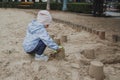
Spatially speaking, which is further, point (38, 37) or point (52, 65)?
point (38, 37)

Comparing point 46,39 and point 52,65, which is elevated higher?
point 46,39

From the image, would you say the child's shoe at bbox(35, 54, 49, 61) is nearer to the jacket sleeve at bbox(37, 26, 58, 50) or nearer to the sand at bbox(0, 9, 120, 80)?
the sand at bbox(0, 9, 120, 80)

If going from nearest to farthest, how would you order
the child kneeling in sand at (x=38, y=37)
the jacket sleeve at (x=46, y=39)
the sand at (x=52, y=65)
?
the sand at (x=52, y=65), the jacket sleeve at (x=46, y=39), the child kneeling in sand at (x=38, y=37)

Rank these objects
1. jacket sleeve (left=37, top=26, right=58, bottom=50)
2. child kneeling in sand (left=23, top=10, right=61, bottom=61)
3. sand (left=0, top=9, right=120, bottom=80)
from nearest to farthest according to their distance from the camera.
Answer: sand (left=0, top=9, right=120, bottom=80)
jacket sleeve (left=37, top=26, right=58, bottom=50)
child kneeling in sand (left=23, top=10, right=61, bottom=61)

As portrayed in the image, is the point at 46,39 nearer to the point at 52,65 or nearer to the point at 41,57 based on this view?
the point at 41,57

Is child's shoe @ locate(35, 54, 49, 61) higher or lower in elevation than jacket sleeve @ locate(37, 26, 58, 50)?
lower

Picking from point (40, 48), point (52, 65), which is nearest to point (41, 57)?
point (40, 48)

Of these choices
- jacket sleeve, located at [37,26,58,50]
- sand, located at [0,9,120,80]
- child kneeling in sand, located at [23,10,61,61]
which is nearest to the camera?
sand, located at [0,9,120,80]

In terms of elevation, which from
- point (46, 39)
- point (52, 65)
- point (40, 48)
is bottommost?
point (52, 65)

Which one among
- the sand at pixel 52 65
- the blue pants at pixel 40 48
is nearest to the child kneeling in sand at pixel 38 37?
the blue pants at pixel 40 48

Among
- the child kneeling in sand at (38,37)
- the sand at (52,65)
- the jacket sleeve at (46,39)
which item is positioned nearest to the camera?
the sand at (52,65)

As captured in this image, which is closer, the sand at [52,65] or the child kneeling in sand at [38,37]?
the sand at [52,65]

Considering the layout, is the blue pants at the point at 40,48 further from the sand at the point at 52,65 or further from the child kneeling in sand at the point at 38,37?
the sand at the point at 52,65

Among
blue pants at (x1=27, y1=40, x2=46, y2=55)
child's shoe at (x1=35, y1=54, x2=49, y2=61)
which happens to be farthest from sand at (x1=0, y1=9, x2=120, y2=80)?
blue pants at (x1=27, y1=40, x2=46, y2=55)
